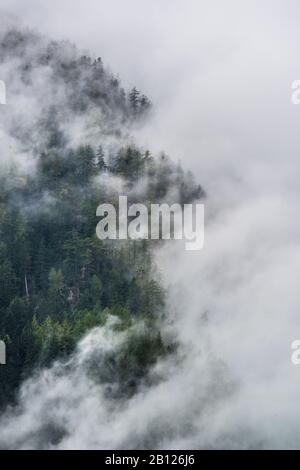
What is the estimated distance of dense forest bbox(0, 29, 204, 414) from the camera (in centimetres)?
11106

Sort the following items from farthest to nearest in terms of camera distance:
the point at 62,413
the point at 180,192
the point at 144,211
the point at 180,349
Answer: the point at 180,192, the point at 144,211, the point at 180,349, the point at 62,413

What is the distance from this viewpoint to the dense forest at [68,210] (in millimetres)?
111062

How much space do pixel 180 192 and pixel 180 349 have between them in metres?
40.3

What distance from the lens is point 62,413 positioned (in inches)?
4333

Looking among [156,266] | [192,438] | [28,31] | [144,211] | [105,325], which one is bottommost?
[192,438]

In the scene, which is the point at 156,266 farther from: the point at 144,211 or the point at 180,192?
the point at 180,192

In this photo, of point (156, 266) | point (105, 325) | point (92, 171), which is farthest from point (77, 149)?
point (105, 325)

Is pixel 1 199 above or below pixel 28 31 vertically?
below

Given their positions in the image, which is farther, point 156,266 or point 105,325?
point 156,266

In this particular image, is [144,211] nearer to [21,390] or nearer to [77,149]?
[77,149]

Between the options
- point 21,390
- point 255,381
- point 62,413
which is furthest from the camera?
point 255,381

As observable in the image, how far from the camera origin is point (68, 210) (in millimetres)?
133625

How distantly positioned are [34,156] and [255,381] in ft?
261

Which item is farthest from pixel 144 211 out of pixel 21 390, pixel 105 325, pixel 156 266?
pixel 21 390
